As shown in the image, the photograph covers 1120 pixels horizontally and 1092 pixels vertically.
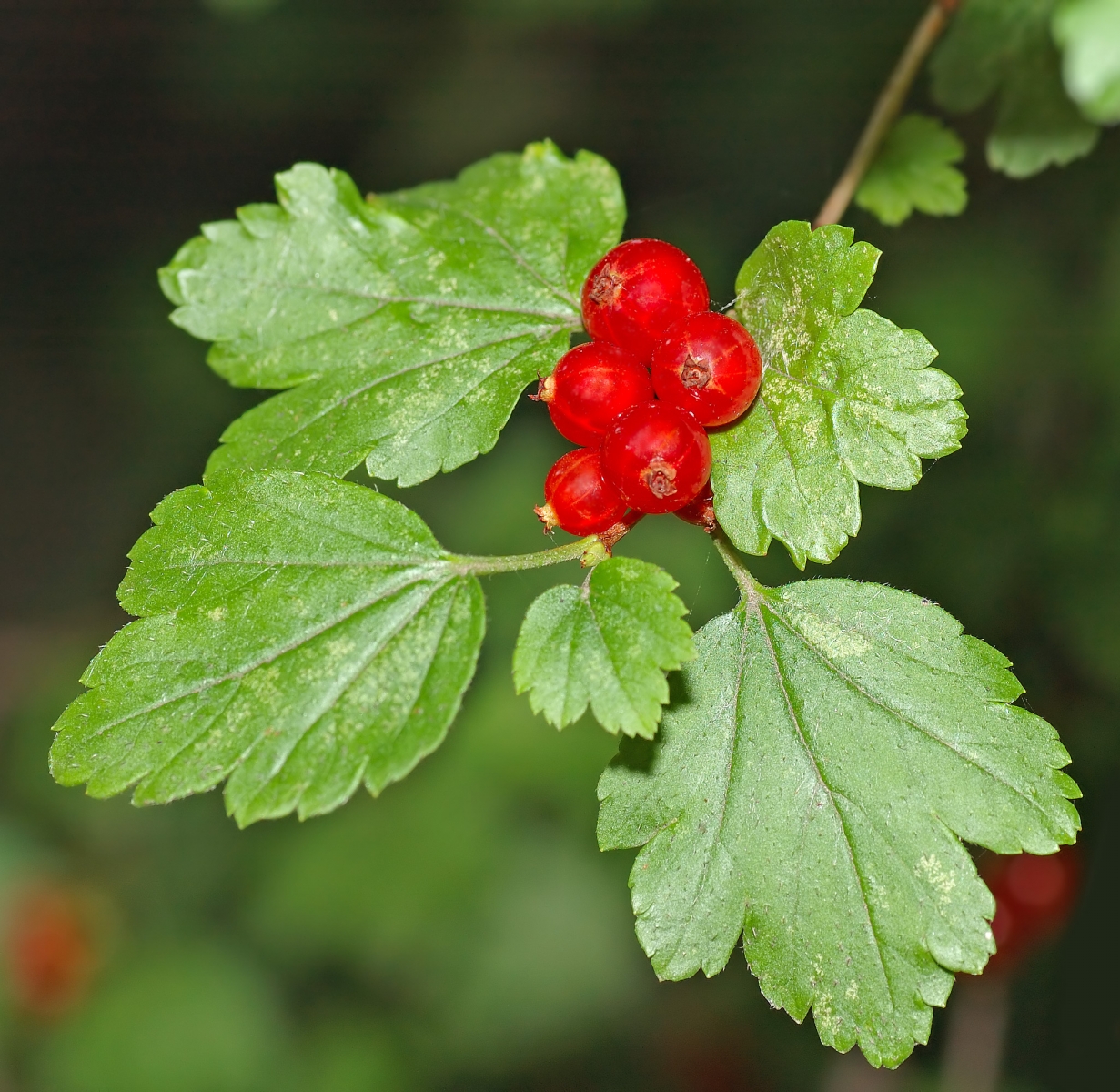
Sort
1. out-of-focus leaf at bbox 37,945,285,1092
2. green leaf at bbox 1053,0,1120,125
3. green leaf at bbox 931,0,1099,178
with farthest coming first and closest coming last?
out-of-focus leaf at bbox 37,945,285,1092
green leaf at bbox 931,0,1099,178
green leaf at bbox 1053,0,1120,125

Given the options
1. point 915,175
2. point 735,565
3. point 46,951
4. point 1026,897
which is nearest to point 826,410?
point 735,565

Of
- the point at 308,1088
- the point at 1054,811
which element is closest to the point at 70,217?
the point at 308,1088

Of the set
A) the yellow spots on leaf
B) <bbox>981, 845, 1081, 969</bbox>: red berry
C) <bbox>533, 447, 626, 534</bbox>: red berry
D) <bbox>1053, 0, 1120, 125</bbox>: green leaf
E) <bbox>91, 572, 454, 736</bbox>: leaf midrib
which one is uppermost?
<bbox>1053, 0, 1120, 125</bbox>: green leaf

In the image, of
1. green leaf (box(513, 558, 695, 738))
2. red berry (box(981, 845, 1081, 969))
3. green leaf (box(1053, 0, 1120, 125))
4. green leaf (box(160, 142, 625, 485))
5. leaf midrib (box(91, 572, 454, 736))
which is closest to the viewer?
green leaf (box(1053, 0, 1120, 125))

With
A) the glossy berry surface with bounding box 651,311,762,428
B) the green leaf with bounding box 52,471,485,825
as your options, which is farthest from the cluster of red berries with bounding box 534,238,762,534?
the green leaf with bounding box 52,471,485,825

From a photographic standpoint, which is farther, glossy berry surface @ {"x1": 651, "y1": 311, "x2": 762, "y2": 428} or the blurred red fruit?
the blurred red fruit

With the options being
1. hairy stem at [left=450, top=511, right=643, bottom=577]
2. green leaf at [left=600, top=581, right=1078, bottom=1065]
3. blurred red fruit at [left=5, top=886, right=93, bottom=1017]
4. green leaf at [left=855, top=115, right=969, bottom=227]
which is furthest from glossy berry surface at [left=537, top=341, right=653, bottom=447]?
blurred red fruit at [left=5, top=886, right=93, bottom=1017]

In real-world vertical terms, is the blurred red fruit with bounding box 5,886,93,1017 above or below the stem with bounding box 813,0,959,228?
below

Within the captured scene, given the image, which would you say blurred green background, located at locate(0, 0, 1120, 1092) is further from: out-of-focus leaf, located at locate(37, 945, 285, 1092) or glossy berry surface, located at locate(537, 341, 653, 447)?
glossy berry surface, located at locate(537, 341, 653, 447)
